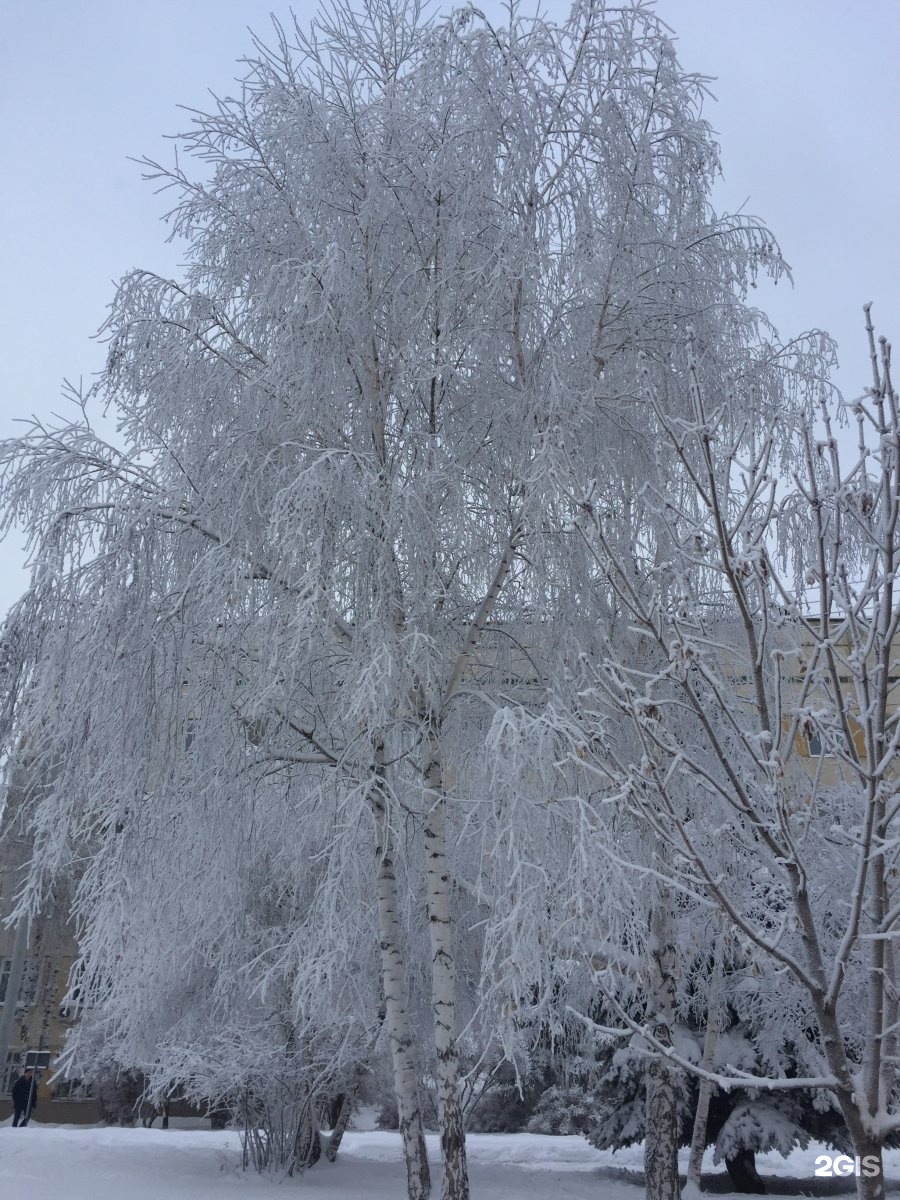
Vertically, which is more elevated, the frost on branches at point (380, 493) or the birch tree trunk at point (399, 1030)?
the frost on branches at point (380, 493)

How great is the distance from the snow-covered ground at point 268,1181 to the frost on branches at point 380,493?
2558 mm

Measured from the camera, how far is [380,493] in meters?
6.74

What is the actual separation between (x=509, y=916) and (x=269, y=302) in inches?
170

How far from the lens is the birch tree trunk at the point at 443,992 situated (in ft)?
22.4

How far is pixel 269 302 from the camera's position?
7242 millimetres

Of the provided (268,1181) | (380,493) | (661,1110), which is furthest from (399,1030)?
(268,1181)

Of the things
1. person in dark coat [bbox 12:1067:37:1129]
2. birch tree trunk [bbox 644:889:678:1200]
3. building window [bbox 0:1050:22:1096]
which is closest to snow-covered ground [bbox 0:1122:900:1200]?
person in dark coat [bbox 12:1067:37:1129]

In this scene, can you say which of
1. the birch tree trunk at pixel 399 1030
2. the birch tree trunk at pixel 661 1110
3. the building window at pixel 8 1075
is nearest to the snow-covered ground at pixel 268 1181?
the birch tree trunk at pixel 661 1110

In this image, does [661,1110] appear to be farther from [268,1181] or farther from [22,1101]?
[22,1101]

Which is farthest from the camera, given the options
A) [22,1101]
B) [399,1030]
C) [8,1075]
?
[8,1075]

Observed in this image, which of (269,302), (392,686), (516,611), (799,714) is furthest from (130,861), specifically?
(799,714)

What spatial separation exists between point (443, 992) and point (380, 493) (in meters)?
3.28

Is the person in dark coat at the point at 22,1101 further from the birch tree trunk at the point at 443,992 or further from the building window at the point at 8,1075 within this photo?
the birch tree trunk at the point at 443,992

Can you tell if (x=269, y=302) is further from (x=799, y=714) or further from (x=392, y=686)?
(x=799, y=714)
